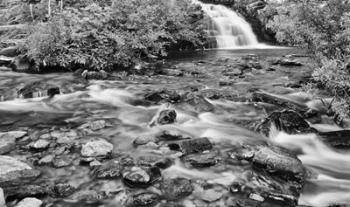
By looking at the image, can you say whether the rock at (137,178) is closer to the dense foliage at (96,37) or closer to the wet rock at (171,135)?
the wet rock at (171,135)

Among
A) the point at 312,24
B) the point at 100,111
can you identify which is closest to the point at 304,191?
the point at 312,24

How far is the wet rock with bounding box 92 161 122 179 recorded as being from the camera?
523cm

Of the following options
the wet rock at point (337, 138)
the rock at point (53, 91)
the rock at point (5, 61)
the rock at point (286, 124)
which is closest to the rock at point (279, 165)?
the rock at point (286, 124)

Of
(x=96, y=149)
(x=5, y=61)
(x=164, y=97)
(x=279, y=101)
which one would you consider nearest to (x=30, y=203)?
(x=96, y=149)

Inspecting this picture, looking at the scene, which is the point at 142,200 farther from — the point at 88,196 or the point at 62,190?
the point at 62,190

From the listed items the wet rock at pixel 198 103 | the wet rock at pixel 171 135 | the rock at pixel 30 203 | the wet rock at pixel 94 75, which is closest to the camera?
the rock at pixel 30 203

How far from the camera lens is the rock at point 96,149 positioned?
19.7ft

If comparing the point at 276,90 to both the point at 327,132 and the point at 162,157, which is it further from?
the point at 162,157

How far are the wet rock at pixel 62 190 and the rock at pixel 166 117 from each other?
10.9ft

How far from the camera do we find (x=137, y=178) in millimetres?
5062

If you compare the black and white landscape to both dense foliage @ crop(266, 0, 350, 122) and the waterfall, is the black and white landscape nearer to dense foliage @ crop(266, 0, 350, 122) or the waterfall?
dense foliage @ crop(266, 0, 350, 122)

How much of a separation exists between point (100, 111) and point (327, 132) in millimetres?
5794

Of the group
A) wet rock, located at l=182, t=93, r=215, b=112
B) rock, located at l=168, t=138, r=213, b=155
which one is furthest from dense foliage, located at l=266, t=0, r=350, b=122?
rock, located at l=168, t=138, r=213, b=155

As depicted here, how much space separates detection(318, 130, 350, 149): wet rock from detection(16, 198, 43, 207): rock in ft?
18.4
